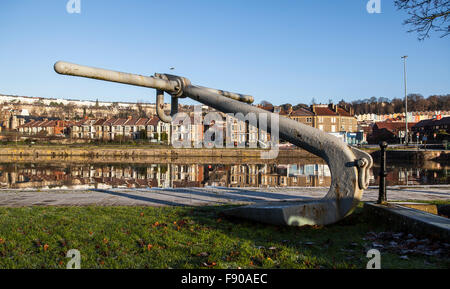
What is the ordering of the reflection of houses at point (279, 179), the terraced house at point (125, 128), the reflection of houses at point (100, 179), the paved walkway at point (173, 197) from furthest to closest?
the terraced house at point (125, 128), the reflection of houses at point (279, 179), the reflection of houses at point (100, 179), the paved walkway at point (173, 197)

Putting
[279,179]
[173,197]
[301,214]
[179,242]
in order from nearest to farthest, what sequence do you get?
[179,242]
[301,214]
[173,197]
[279,179]

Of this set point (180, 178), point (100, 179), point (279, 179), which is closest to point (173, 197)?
point (180, 178)

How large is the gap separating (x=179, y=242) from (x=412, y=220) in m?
3.28

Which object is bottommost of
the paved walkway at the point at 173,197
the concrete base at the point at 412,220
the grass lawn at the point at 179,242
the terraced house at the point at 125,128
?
the grass lawn at the point at 179,242

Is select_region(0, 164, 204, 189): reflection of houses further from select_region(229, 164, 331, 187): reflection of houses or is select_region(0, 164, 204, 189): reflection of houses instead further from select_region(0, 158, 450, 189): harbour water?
select_region(229, 164, 331, 187): reflection of houses

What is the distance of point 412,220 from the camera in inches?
193

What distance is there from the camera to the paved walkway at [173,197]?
331 inches

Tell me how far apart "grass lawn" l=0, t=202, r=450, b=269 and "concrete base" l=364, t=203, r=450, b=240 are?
0.75 feet

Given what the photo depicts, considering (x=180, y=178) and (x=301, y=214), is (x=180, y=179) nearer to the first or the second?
(x=180, y=178)

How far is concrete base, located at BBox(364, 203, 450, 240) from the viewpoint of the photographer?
445cm

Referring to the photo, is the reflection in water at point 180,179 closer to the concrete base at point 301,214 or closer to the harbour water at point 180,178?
the harbour water at point 180,178

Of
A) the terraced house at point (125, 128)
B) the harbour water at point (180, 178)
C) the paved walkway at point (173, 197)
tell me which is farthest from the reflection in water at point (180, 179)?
the terraced house at point (125, 128)

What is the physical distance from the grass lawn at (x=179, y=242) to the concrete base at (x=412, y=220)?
0.75 feet
